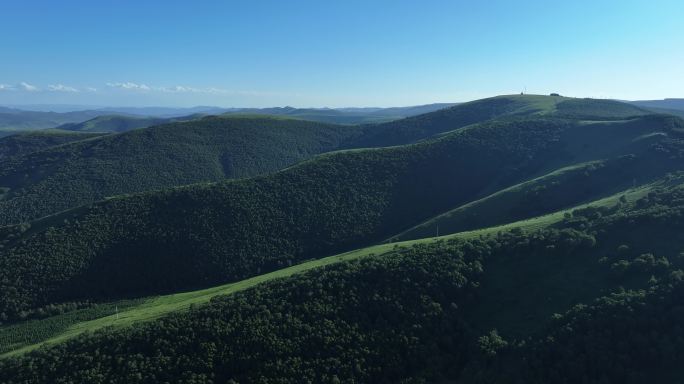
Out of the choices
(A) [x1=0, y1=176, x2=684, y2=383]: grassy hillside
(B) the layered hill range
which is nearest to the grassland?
(B) the layered hill range

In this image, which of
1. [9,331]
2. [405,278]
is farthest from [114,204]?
[405,278]

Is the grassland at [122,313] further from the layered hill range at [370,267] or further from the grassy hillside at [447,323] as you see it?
the grassy hillside at [447,323]

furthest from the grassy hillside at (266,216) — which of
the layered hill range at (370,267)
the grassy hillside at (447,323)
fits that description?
the grassy hillside at (447,323)

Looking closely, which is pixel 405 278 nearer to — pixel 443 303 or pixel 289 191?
pixel 443 303

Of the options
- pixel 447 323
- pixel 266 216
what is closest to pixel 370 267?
pixel 447 323

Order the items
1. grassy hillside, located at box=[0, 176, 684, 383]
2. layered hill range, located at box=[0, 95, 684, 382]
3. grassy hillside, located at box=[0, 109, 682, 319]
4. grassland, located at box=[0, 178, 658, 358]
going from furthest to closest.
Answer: grassy hillside, located at box=[0, 109, 682, 319] → grassland, located at box=[0, 178, 658, 358] → layered hill range, located at box=[0, 95, 684, 382] → grassy hillside, located at box=[0, 176, 684, 383]

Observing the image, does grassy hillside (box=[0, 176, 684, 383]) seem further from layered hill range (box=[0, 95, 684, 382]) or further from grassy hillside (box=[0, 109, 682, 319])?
grassy hillside (box=[0, 109, 682, 319])

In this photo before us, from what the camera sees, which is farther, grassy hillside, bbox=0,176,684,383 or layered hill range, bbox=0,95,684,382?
layered hill range, bbox=0,95,684,382

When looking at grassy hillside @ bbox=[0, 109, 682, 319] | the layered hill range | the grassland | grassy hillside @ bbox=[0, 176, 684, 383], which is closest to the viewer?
grassy hillside @ bbox=[0, 176, 684, 383]
